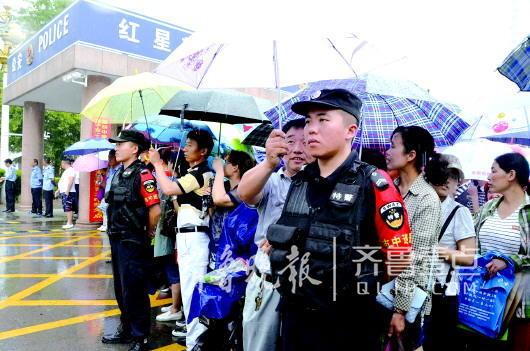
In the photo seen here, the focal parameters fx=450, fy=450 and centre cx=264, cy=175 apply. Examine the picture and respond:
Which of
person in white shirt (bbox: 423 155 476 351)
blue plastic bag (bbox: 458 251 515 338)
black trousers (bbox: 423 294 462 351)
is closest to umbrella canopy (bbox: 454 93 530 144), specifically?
person in white shirt (bbox: 423 155 476 351)

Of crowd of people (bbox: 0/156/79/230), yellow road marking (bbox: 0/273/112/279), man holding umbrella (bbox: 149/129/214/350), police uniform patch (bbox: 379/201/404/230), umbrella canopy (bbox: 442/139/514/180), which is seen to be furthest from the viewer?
crowd of people (bbox: 0/156/79/230)

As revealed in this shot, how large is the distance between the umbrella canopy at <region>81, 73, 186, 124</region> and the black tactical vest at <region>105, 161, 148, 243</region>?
0.83 meters

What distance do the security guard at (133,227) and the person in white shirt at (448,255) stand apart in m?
2.24

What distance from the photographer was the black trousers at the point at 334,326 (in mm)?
1937

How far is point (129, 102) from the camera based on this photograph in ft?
16.5

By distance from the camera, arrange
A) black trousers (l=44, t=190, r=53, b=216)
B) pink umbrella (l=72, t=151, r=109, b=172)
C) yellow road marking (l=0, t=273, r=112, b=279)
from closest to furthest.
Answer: yellow road marking (l=0, t=273, r=112, b=279) < pink umbrella (l=72, t=151, r=109, b=172) < black trousers (l=44, t=190, r=53, b=216)

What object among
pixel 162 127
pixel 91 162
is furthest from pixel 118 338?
pixel 91 162

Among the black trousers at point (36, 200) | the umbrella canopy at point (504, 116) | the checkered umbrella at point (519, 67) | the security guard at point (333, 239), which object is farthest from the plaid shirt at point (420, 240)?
the black trousers at point (36, 200)

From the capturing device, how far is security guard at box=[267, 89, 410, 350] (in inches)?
73.6

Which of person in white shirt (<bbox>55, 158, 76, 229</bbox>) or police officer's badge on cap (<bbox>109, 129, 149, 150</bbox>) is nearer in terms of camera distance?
police officer's badge on cap (<bbox>109, 129, 149, 150</bbox>)

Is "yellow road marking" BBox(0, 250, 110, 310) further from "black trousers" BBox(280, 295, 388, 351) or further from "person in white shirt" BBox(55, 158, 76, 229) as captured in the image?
"black trousers" BBox(280, 295, 388, 351)

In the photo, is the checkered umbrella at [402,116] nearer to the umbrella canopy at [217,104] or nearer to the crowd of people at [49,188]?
the umbrella canopy at [217,104]

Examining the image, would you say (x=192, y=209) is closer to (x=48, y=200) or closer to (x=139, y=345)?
(x=139, y=345)

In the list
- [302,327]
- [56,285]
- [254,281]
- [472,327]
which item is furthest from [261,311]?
[56,285]
